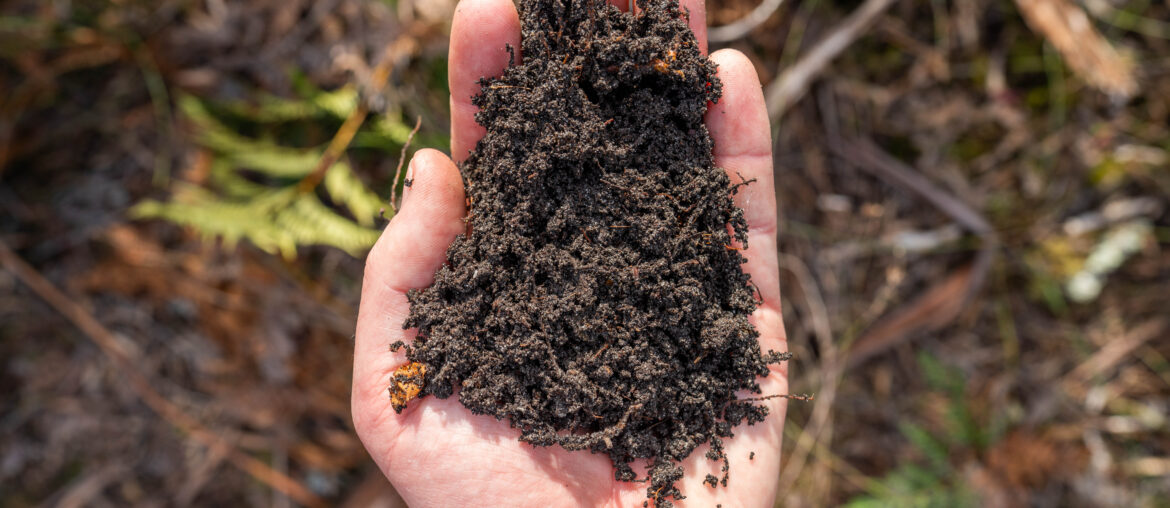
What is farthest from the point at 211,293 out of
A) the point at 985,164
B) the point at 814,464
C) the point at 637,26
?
the point at 985,164

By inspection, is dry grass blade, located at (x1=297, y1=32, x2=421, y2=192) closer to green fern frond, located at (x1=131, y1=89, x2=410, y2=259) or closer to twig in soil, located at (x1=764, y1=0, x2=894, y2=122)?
green fern frond, located at (x1=131, y1=89, x2=410, y2=259)

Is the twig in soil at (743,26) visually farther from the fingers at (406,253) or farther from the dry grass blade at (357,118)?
the fingers at (406,253)

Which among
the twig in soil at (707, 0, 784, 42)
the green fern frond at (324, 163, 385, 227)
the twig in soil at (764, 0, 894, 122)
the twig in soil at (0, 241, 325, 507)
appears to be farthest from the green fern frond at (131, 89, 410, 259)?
the twig in soil at (764, 0, 894, 122)

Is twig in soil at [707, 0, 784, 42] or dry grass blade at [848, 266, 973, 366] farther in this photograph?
dry grass blade at [848, 266, 973, 366]

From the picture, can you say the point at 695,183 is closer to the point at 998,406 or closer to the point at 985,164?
the point at 985,164

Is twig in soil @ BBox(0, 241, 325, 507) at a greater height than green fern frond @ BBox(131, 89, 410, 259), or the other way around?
green fern frond @ BBox(131, 89, 410, 259)

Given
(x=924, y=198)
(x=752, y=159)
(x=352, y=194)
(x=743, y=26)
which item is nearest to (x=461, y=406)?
(x=352, y=194)

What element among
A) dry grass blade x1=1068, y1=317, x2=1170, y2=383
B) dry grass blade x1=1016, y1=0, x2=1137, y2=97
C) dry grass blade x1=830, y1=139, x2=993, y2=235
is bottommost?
dry grass blade x1=1068, y1=317, x2=1170, y2=383
